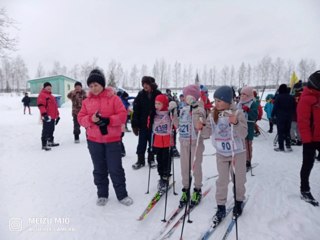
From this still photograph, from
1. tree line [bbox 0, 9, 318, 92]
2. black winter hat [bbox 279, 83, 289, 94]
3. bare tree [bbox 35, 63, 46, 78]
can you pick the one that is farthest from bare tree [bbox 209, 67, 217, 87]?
black winter hat [bbox 279, 83, 289, 94]

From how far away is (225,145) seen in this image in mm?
Result: 3045

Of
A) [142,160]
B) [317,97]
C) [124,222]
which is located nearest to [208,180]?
[142,160]

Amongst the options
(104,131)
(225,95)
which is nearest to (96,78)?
(104,131)

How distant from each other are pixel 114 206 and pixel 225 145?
2.02 metres

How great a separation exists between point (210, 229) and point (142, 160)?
2856 millimetres

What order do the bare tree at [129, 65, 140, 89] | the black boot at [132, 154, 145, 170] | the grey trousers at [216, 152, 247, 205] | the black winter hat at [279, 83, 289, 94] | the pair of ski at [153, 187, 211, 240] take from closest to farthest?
the pair of ski at [153, 187, 211, 240] → the grey trousers at [216, 152, 247, 205] → the black boot at [132, 154, 145, 170] → the black winter hat at [279, 83, 289, 94] → the bare tree at [129, 65, 140, 89]

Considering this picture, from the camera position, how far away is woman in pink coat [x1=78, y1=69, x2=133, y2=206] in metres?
3.38

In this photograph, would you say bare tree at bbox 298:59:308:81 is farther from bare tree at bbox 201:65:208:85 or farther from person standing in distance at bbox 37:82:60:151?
person standing in distance at bbox 37:82:60:151

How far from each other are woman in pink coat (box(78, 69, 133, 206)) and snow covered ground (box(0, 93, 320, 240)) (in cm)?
41

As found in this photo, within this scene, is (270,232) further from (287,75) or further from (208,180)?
(287,75)

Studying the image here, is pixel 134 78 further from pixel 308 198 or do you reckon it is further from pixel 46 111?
pixel 308 198

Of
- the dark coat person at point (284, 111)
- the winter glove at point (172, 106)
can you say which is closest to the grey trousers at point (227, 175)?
the winter glove at point (172, 106)

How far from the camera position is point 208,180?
460 centimetres

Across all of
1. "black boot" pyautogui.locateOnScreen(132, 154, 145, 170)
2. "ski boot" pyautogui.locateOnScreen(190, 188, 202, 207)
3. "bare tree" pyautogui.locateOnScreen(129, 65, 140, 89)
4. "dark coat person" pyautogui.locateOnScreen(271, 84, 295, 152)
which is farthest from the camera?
"bare tree" pyautogui.locateOnScreen(129, 65, 140, 89)
